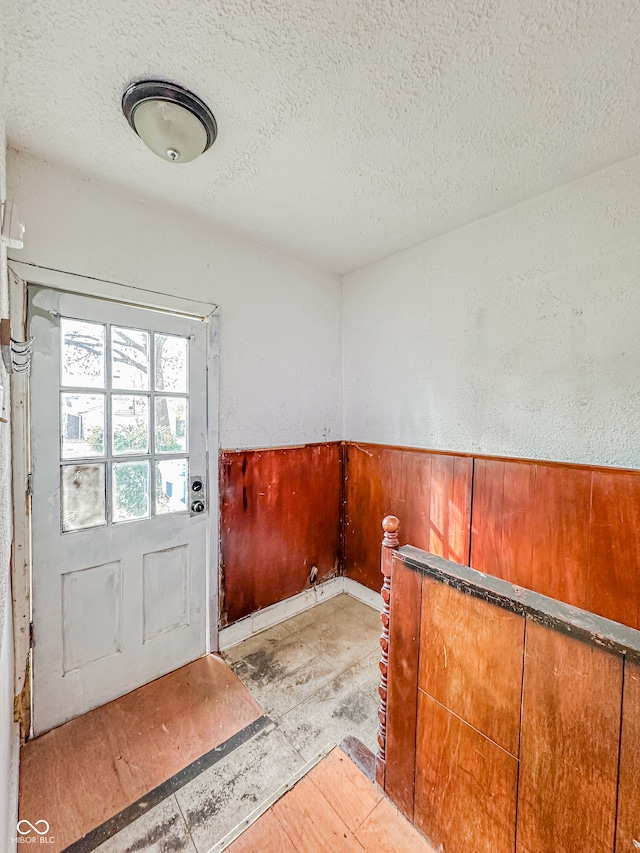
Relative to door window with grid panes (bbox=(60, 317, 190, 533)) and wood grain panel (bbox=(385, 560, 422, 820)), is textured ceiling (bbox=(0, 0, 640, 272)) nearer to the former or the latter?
door window with grid panes (bbox=(60, 317, 190, 533))

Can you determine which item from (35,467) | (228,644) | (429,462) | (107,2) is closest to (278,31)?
(107,2)

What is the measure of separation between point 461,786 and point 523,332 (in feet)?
6.13

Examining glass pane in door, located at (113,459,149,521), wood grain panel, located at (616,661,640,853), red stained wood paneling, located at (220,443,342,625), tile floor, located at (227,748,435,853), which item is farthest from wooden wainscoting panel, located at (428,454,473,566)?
glass pane in door, located at (113,459,149,521)

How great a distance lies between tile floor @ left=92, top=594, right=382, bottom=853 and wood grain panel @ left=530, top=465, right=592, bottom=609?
1.05 metres

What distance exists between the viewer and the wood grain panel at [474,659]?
88cm

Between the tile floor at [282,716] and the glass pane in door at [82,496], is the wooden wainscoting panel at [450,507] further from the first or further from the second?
the glass pane in door at [82,496]

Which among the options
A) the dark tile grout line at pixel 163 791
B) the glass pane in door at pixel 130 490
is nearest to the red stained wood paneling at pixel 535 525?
the dark tile grout line at pixel 163 791

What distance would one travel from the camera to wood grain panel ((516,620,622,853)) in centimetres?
73

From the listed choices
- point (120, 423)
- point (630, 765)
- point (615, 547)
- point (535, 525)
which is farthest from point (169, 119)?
point (615, 547)

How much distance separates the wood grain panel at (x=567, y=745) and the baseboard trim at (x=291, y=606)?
5.24 ft

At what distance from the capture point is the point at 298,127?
4.27 feet

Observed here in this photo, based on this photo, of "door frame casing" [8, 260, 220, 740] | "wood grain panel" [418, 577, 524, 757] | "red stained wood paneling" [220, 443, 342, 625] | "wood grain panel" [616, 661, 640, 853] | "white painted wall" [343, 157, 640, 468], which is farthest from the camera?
"red stained wood paneling" [220, 443, 342, 625]

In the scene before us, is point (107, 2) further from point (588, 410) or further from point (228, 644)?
point (228, 644)

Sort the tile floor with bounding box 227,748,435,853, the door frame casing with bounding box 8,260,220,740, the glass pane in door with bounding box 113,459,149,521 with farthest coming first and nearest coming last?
the glass pane in door with bounding box 113,459,149,521 < the door frame casing with bounding box 8,260,220,740 < the tile floor with bounding box 227,748,435,853
